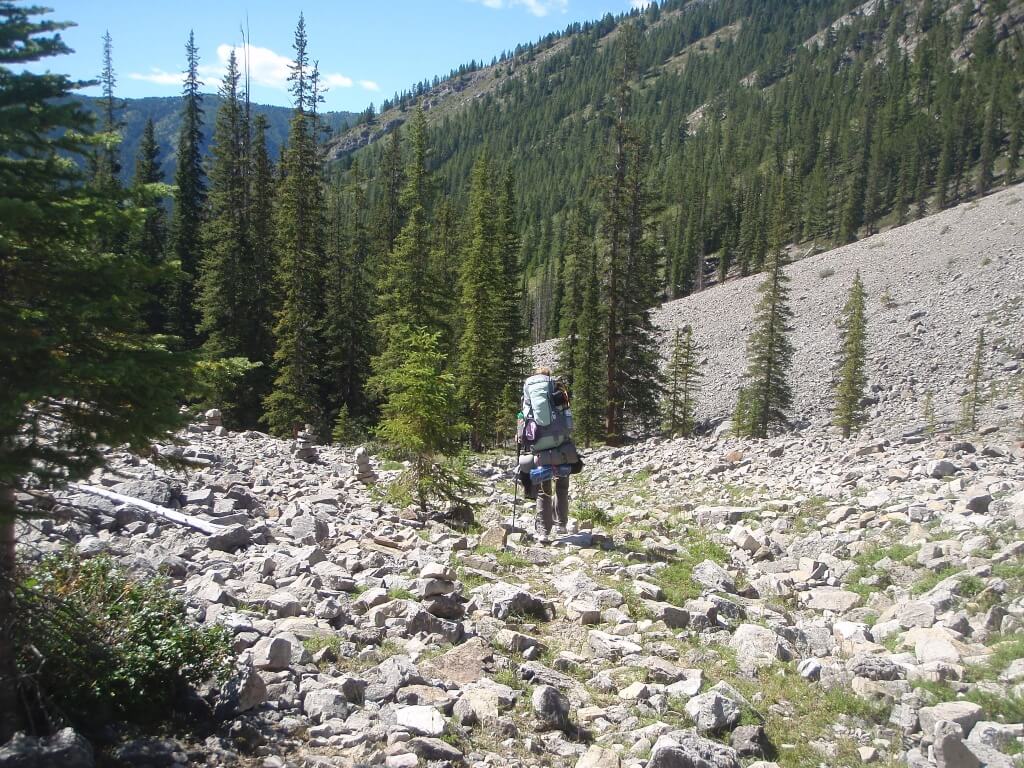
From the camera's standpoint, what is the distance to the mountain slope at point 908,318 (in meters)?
37.4

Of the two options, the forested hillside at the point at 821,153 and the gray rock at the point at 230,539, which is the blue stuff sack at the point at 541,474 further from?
the forested hillside at the point at 821,153

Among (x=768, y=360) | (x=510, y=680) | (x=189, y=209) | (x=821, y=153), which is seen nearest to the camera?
(x=510, y=680)

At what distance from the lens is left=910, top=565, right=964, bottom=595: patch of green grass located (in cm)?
679

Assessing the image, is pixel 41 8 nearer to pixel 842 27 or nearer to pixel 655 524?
pixel 655 524

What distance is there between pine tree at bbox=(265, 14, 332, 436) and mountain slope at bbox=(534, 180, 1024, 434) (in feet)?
82.0

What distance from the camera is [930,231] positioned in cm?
6856

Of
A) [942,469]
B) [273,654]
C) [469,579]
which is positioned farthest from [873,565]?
[273,654]

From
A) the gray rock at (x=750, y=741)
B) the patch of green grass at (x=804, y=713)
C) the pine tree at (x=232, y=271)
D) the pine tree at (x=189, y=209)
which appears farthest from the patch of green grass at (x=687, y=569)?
the pine tree at (x=189, y=209)

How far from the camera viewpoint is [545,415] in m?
9.07

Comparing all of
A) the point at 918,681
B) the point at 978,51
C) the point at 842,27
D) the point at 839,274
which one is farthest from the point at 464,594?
the point at 842,27

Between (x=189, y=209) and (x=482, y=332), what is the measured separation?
2497 cm

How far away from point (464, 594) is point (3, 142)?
214 inches

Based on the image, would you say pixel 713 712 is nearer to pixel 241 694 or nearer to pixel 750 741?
pixel 750 741

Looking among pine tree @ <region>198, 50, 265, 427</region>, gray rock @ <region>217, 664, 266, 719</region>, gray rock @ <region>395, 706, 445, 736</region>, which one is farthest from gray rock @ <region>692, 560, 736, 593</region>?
pine tree @ <region>198, 50, 265, 427</region>
